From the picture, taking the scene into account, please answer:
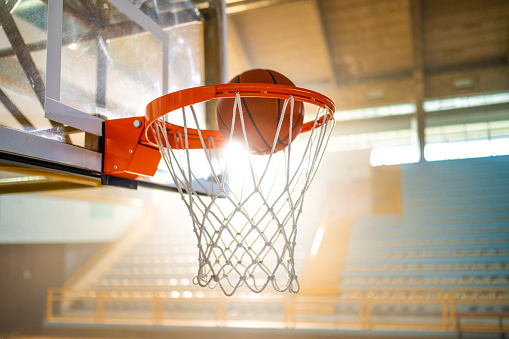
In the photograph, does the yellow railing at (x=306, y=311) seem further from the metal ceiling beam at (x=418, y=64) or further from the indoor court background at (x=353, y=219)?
the metal ceiling beam at (x=418, y=64)

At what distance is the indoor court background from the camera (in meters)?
5.27

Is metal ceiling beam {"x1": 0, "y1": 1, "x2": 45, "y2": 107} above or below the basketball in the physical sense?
above

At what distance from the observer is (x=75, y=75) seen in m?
1.50

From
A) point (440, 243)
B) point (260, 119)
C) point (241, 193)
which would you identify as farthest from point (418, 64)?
point (260, 119)

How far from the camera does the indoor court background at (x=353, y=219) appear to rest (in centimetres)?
527

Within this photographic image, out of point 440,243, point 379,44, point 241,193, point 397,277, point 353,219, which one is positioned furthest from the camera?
point 353,219

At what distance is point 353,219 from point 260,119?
21.2 feet

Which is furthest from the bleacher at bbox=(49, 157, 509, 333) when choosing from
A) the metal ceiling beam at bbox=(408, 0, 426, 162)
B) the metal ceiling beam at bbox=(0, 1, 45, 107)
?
the metal ceiling beam at bbox=(0, 1, 45, 107)

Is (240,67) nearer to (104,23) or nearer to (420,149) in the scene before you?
(420,149)

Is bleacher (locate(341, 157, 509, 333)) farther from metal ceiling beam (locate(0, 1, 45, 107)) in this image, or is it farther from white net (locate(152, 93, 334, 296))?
metal ceiling beam (locate(0, 1, 45, 107))

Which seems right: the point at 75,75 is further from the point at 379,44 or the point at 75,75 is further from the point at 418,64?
the point at 418,64

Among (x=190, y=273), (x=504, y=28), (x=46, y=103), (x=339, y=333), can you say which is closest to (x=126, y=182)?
(x=46, y=103)

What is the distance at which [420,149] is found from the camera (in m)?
7.77

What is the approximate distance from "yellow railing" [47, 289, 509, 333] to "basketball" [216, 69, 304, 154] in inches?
143
